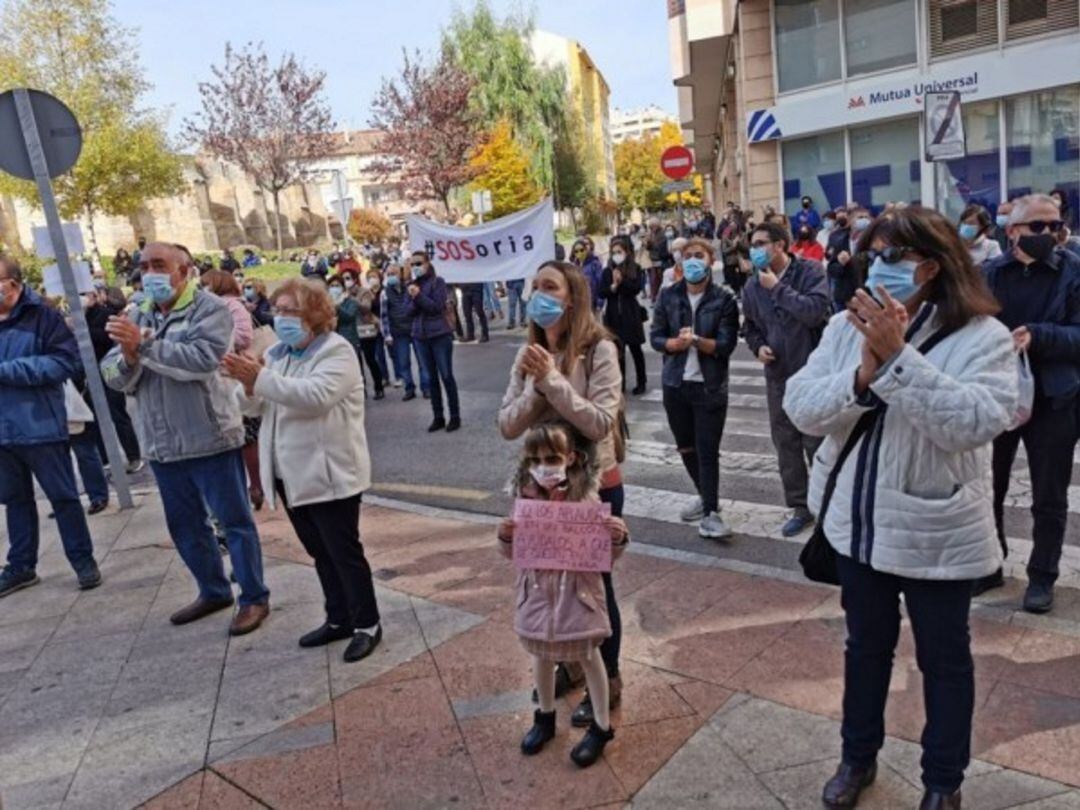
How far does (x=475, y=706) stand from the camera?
3.83 meters

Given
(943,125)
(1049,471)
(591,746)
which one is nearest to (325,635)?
(591,746)

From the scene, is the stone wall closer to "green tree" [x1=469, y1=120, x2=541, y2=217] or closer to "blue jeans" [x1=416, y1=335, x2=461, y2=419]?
"green tree" [x1=469, y1=120, x2=541, y2=217]

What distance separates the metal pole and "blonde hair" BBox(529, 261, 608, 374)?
4735 mm

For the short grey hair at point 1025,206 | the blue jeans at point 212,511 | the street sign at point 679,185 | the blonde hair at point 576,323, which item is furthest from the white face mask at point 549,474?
the street sign at point 679,185

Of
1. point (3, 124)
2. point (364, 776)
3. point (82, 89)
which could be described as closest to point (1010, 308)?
point (364, 776)

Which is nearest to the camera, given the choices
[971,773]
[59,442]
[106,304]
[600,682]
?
[971,773]

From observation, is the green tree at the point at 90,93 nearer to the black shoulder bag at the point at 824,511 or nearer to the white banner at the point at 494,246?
the white banner at the point at 494,246

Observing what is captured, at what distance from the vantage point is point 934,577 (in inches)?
103

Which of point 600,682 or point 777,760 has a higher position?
point 600,682

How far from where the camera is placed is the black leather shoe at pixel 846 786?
2.95 meters

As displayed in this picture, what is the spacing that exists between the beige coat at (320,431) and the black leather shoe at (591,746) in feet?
5.11

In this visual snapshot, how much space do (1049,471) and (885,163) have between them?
16.0 metres

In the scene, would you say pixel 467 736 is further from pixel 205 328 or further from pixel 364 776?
pixel 205 328

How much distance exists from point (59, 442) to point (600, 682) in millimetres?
3916
